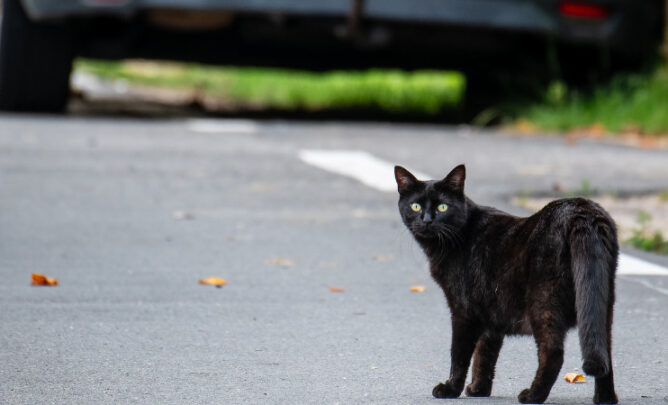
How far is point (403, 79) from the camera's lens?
18.3m

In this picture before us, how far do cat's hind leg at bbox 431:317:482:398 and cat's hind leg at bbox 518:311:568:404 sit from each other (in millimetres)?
306

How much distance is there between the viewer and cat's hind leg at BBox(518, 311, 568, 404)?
355cm

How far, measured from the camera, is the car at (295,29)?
10.3 metres

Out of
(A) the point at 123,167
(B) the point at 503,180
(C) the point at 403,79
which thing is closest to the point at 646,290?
(B) the point at 503,180

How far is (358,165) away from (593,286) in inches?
225

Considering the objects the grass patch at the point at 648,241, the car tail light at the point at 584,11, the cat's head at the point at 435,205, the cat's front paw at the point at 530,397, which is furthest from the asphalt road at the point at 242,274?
the car tail light at the point at 584,11

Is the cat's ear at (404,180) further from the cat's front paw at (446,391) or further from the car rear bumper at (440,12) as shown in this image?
the car rear bumper at (440,12)

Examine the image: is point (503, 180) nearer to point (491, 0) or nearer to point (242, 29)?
point (491, 0)

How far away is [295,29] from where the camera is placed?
10.8 meters

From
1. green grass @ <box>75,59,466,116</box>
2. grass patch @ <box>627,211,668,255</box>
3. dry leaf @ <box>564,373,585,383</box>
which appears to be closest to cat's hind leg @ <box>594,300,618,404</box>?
dry leaf @ <box>564,373,585,383</box>

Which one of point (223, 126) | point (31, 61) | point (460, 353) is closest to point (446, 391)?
point (460, 353)

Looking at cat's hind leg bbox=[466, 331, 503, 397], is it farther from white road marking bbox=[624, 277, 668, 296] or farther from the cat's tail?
white road marking bbox=[624, 277, 668, 296]

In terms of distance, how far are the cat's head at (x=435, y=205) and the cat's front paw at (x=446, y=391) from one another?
17.6 inches

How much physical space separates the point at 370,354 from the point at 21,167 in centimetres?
485
